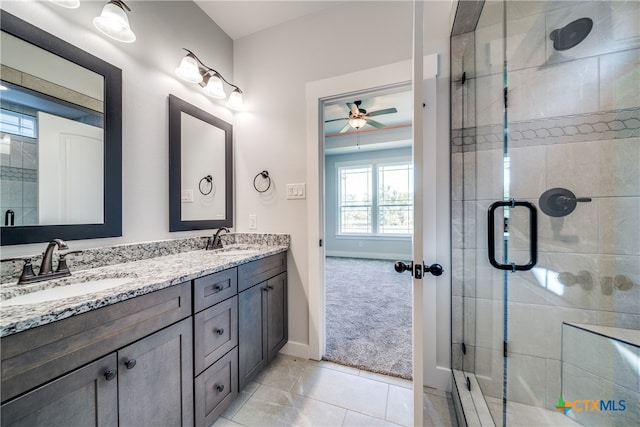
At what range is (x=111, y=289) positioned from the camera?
867 mm

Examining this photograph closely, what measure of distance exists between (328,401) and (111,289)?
1.32 metres

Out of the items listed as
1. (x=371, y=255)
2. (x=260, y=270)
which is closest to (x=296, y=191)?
(x=260, y=270)

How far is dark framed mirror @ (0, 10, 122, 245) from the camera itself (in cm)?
97

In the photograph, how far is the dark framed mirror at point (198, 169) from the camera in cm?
163

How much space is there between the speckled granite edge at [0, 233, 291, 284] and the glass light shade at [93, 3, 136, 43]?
1.12 m

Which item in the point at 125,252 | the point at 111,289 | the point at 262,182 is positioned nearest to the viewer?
the point at 111,289

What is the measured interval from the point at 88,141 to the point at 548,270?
2559mm

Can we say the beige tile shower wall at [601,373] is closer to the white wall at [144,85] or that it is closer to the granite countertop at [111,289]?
the granite countertop at [111,289]

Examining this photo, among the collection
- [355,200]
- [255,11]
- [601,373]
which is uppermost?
[255,11]

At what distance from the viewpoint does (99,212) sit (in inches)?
48.8

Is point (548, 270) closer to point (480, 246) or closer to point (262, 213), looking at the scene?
point (480, 246)

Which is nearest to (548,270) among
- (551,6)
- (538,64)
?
(538,64)

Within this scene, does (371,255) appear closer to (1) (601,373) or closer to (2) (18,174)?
(1) (601,373)

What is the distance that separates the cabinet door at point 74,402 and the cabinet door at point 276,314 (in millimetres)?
Result: 921
